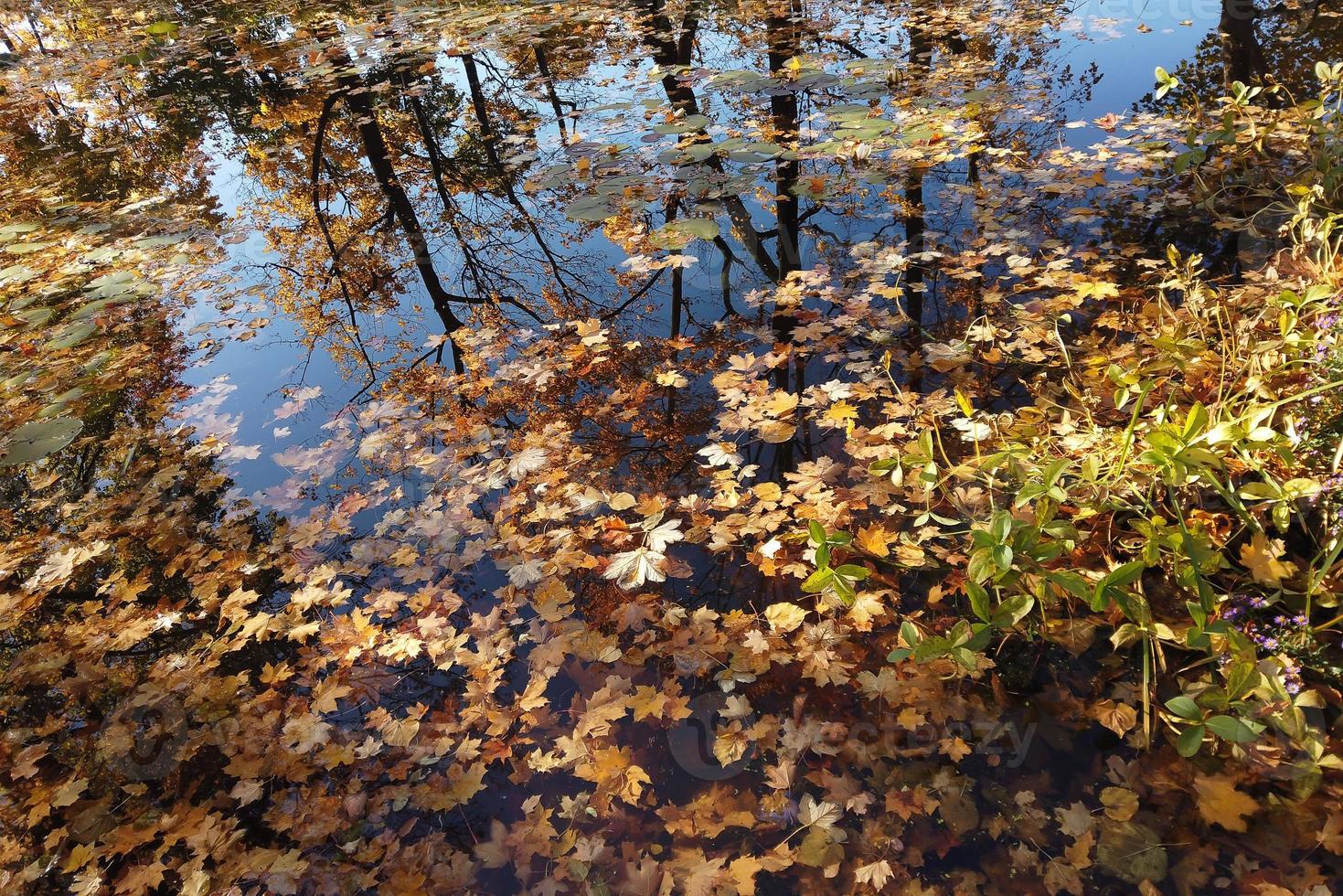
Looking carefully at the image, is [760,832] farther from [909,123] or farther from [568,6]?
[568,6]

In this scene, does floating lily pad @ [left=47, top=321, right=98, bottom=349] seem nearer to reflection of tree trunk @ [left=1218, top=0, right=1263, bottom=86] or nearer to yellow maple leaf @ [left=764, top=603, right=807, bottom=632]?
yellow maple leaf @ [left=764, top=603, right=807, bottom=632]

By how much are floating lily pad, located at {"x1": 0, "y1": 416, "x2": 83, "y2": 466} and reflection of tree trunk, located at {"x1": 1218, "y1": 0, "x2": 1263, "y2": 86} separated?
27.8 ft

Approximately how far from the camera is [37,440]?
11.8 feet

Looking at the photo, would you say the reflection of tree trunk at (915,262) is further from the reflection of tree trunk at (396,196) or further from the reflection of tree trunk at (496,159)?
the reflection of tree trunk at (396,196)

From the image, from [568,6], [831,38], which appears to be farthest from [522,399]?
[568,6]

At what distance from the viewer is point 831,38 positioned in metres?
7.22

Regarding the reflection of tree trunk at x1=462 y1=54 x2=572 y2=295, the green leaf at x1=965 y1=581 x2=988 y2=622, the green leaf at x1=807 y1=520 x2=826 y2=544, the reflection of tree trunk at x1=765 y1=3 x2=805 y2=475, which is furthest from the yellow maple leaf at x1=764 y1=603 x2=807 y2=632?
the reflection of tree trunk at x1=462 y1=54 x2=572 y2=295

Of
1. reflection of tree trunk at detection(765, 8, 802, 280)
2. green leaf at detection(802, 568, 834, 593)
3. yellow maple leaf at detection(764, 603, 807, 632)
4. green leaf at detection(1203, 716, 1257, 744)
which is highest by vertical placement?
reflection of tree trunk at detection(765, 8, 802, 280)

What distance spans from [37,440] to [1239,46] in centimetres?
925

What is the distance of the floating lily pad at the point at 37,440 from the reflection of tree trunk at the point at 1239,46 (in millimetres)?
8486

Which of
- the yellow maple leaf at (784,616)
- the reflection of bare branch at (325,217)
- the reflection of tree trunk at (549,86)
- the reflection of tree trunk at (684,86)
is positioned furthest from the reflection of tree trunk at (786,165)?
the reflection of bare branch at (325,217)

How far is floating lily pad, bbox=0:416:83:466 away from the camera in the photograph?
345cm
